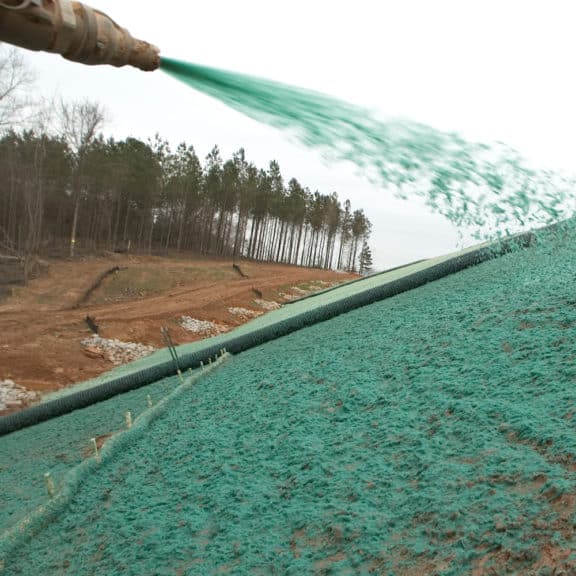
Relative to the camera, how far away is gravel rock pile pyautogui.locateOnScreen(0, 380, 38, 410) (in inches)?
293

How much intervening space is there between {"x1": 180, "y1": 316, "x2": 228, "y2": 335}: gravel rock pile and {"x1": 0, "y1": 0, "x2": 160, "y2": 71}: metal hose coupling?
10.6 m

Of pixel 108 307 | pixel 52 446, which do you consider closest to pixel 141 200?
pixel 108 307

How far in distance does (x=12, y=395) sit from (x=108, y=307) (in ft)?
26.1

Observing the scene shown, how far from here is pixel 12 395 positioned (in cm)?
777

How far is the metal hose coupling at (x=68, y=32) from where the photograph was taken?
1.78 m

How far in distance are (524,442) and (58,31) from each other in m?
2.24

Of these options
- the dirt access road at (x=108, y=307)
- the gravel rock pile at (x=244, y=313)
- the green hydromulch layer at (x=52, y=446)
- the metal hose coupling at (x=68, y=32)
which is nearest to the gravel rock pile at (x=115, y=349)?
the dirt access road at (x=108, y=307)

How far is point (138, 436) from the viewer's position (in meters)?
2.96

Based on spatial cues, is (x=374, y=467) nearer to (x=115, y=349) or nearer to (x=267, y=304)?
(x=115, y=349)

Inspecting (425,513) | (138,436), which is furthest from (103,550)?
(425,513)

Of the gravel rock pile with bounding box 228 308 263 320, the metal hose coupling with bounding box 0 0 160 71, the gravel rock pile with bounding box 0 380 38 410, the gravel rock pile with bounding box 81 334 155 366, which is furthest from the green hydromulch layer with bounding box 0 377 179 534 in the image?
the gravel rock pile with bounding box 228 308 263 320

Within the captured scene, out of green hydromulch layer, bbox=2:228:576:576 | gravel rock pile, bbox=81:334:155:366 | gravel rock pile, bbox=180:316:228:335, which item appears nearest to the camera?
green hydromulch layer, bbox=2:228:576:576

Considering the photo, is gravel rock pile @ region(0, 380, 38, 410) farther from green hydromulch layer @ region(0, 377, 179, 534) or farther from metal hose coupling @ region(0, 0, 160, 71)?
metal hose coupling @ region(0, 0, 160, 71)

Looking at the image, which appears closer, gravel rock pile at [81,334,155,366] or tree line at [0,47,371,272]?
gravel rock pile at [81,334,155,366]
